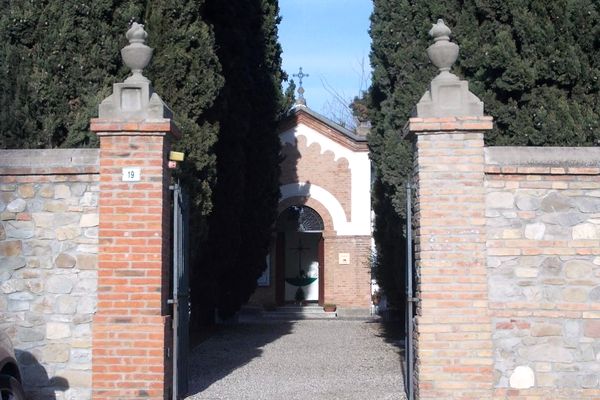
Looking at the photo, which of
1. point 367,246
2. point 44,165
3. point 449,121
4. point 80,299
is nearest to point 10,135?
point 44,165

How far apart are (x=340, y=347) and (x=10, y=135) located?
7443 millimetres

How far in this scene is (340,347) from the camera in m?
15.1

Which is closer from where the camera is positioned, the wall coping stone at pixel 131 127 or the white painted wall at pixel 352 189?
the wall coping stone at pixel 131 127

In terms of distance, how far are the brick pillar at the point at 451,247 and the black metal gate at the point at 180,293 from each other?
7.65 ft

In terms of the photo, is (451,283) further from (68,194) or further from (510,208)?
(68,194)

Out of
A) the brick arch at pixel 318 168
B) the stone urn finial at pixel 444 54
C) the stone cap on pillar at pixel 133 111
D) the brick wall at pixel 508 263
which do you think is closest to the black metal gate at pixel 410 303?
the brick wall at pixel 508 263

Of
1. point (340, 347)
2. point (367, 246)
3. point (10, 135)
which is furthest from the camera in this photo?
point (367, 246)

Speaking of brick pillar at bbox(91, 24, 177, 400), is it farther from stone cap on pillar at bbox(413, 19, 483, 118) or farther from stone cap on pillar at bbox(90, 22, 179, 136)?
stone cap on pillar at bbox(413, 19, 483, 118)

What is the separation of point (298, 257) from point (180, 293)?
1968 centimetres

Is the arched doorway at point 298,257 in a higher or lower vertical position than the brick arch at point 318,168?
lower

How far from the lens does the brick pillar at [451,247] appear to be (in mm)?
7746

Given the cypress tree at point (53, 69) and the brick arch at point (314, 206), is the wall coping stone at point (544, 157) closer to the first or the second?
the cypress tree at point (53, 69)

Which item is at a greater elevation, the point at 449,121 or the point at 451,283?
the point at 449,121

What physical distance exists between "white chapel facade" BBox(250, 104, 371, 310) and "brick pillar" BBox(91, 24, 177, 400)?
661 inches
